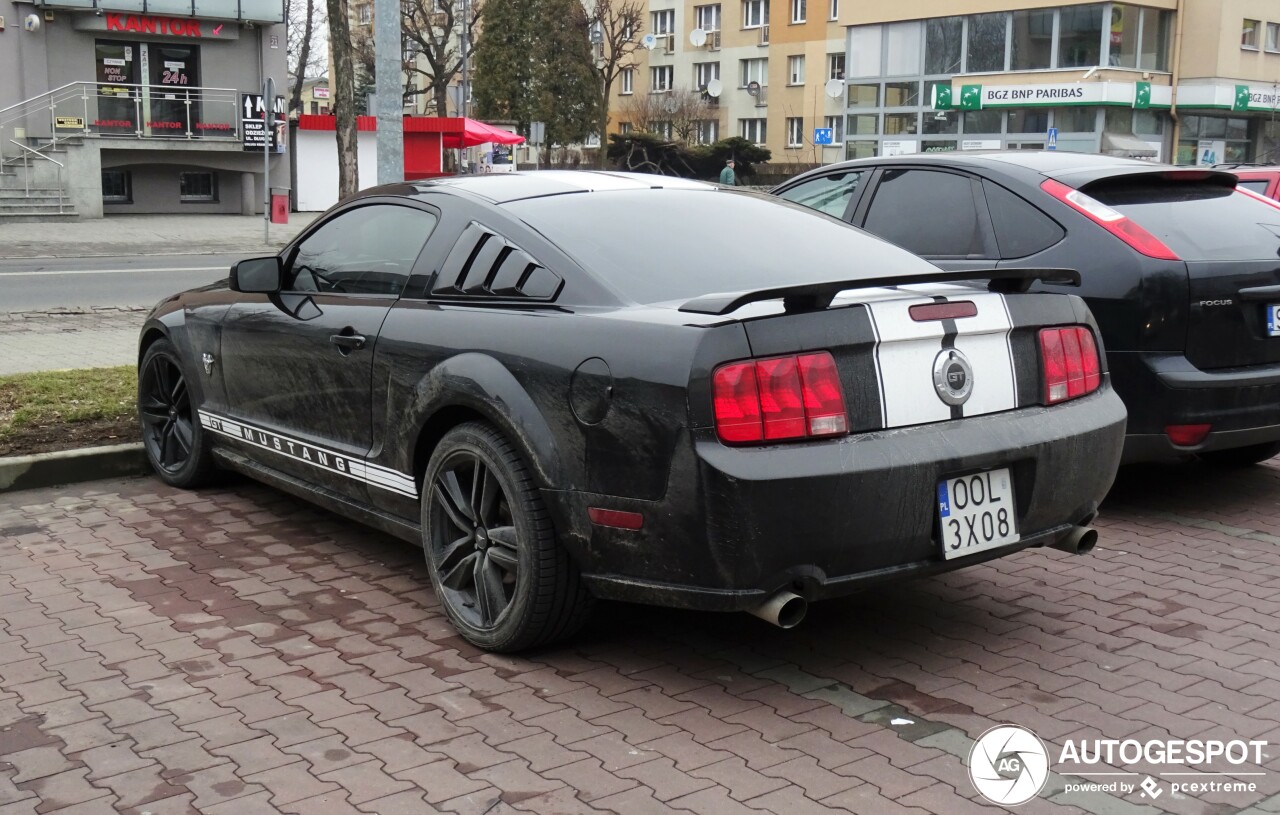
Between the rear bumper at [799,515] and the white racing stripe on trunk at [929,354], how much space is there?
5 centimetres

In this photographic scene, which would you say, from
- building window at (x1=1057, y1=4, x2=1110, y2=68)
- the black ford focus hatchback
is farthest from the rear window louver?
building window at (x1=1057, y1=4, x2=1110, y2=68)

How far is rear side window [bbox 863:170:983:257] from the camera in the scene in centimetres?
643

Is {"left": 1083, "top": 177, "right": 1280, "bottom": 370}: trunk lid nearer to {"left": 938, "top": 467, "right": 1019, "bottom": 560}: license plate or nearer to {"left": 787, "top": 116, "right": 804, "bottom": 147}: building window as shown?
{"left": 938, "top": 467, "right": 1019, "bottom": 560}: license plate

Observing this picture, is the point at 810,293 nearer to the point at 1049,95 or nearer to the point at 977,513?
the point at 977,513

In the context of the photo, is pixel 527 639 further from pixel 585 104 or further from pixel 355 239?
pixel 585 104

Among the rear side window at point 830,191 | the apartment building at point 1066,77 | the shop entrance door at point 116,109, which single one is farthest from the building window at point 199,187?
the rear side window at point 830,191

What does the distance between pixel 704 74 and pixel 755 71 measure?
12.6 feet

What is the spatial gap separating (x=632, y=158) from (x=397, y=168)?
55.2 m

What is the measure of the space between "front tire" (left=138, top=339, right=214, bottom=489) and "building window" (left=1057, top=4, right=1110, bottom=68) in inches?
1804

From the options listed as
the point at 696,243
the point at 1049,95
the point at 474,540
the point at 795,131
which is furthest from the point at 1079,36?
the point at 474,540

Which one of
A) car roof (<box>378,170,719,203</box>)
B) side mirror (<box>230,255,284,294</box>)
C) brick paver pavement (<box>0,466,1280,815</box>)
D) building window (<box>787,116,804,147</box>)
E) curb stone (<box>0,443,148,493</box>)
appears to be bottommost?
brick paver pavement (<box>0,466,1280,815</box>)

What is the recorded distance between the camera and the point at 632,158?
2542 inches

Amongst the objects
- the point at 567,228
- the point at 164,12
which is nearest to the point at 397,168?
the point at 567,228

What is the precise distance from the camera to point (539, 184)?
16.4ft
